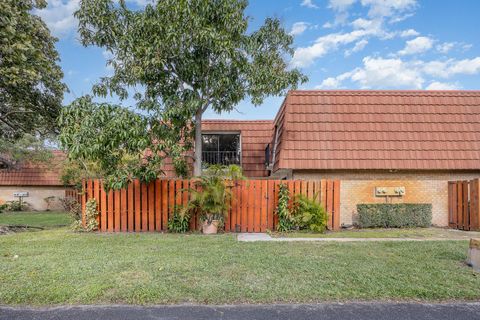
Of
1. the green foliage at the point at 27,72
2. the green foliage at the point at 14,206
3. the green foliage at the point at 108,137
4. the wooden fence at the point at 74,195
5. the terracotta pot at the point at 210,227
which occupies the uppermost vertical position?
the green foliage at the point at 27,72

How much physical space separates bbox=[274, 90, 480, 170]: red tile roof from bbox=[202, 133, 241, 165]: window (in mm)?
5273

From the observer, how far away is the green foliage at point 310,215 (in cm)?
1016

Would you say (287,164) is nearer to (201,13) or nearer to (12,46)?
(201,13)

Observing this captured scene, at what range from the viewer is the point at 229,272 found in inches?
217

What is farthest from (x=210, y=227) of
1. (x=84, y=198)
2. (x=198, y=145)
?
(x=84, y=198)

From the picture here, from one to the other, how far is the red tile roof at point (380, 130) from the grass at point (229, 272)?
4.41 metres

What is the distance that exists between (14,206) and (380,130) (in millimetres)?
25296

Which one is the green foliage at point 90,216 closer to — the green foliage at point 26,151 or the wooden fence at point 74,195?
the wooden fence at point 74,195

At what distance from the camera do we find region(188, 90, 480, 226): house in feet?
39.3

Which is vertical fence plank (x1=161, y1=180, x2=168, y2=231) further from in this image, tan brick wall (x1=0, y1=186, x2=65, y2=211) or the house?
tan brick wall (x1=0, y1=186, x2=65, y2=211)

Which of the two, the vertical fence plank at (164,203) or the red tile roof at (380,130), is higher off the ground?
the red tile roof at (380,130)

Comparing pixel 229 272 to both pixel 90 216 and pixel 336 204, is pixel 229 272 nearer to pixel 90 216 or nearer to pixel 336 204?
pixel 336 204

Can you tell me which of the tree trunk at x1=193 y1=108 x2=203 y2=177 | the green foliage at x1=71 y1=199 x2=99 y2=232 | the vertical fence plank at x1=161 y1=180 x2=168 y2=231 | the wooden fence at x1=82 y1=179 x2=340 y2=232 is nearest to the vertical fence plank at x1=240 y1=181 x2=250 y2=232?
the wooden fence at x1=82 y1=179 x2=340 y2=232

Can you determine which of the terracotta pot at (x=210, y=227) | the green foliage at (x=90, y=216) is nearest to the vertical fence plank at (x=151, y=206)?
the green foliage at (x=90, y=216)
